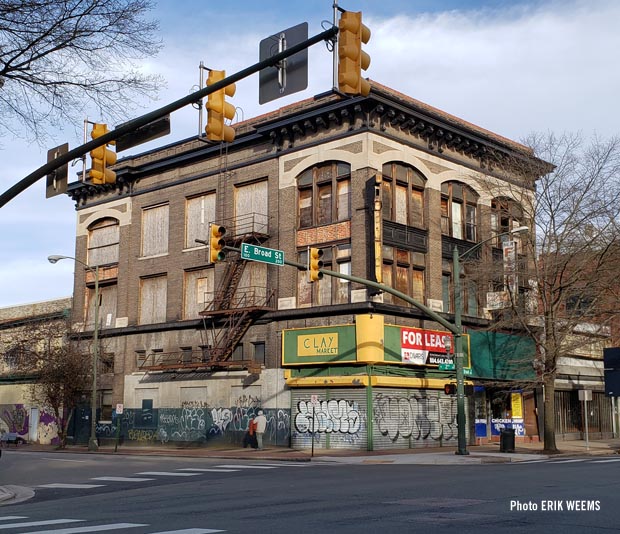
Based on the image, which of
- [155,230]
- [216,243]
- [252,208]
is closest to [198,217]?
[155,230]

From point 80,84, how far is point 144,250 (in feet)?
99.2

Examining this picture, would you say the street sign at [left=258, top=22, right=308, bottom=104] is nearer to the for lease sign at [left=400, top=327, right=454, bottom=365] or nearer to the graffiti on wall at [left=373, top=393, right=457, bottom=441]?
the graffiti on wall at [left=373, top=393, right=457, bottom=441]

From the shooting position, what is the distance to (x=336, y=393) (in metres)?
35.9

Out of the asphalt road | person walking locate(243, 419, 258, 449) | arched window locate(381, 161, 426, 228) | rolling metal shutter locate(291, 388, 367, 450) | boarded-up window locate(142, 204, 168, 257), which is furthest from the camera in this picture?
boarded-up window locate(142, 204, 168, 257)

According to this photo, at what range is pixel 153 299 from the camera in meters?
45.0

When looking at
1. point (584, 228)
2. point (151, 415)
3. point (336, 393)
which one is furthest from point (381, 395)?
point (151, 415)

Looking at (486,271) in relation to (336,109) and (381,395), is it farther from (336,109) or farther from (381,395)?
(336,109)

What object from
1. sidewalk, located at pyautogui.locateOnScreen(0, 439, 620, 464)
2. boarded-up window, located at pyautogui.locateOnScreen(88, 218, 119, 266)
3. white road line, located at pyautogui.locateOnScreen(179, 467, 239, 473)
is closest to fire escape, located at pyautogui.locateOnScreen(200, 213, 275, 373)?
sidewalk, located at pyautogui.locateOnScreen(0, 439, 620, 464)

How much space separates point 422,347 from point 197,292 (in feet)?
41.8

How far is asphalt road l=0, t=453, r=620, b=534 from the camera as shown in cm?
1099

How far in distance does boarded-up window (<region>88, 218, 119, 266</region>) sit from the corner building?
82.9 inches

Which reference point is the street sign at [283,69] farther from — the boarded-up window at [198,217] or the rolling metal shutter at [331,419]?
the boarded-up window at [198,217]

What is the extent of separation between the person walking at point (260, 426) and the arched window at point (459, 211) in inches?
496

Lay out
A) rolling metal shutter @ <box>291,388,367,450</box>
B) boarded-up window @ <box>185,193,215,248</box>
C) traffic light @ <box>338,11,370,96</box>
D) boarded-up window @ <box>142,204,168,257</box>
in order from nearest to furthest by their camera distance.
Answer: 1. traffic light @ <box>338,11,370,96</box>
2. rolling metal shutter @ <box>291,388,367,450</box>
3. boarded-up window @ <box>185,193,215,248</box>
4. boarded-up window @ <box>142,204,168,257</box>
